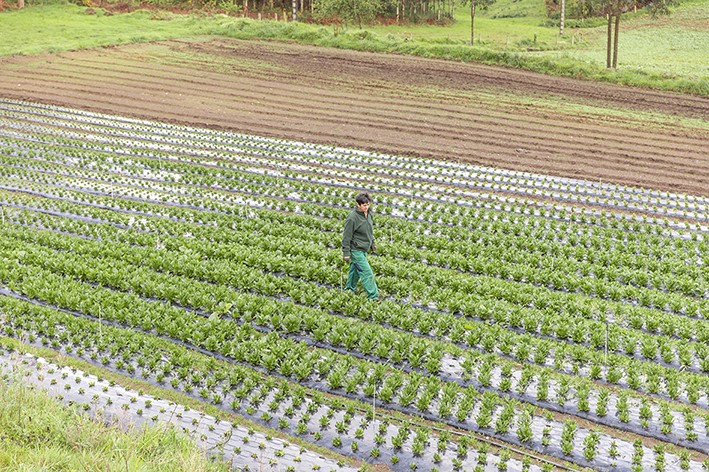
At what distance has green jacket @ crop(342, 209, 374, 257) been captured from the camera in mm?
12000

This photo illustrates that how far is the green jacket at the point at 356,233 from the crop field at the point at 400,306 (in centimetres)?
102

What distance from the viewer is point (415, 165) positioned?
74.6 ft

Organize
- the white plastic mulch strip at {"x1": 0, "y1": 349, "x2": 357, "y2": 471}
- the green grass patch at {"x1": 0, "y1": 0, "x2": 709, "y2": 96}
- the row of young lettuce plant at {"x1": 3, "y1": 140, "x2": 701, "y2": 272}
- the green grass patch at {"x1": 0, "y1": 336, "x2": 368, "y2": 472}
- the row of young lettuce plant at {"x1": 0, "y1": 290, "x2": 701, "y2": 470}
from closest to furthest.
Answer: the white plastic mulch strip at {"x1": 0, "y1": 349, "x2": 357, "y2": 471}, the green grass patch at {"x1": 0, "y1": 336, "x2": 368, "y2": 472}, the row of young lettuce plant at {"x1": 0, "y1": 290, "x2": 701, "y2": 470}, the row of young lettuce plant at {"x1": 3, "y1": 140, "x2": 701, "y2": 272}, the green grass patch at {"x1": 0, "y1": 0, "x2": 709, "y2": 96}

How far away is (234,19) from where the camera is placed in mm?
50531

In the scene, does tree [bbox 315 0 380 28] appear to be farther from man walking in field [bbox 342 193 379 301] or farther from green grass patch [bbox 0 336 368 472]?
green grass patch [bbox 0 336 368 472]

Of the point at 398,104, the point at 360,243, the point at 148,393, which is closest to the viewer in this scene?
the point at 148,393

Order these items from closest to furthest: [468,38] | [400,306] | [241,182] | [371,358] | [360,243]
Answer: [371,358] → [360,243] → [400,306] → [241,182] → [468,38]

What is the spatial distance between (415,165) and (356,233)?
36.2 ft

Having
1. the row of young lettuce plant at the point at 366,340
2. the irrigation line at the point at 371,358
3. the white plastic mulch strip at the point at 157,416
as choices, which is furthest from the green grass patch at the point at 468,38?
the white plastic mulch strip at the point at 157,416

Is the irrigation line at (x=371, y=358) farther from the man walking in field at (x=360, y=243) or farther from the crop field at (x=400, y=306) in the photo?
the man walking in field at (x=360, y=243)

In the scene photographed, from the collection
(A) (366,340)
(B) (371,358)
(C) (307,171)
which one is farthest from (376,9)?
(B) (371,358)

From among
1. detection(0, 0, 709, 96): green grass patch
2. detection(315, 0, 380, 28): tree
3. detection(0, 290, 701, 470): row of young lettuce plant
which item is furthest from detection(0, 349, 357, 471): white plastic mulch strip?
detection(315, 0, 380, 28): tree

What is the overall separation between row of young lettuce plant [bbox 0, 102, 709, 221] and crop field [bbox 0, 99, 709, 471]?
0.51 ft

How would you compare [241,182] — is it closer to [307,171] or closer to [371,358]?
[307,171]
